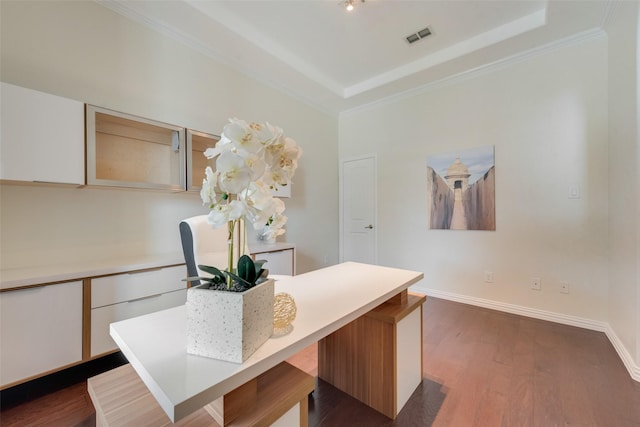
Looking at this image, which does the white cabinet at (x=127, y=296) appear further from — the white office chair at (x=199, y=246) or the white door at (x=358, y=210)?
the white door at (x=358, y=210)

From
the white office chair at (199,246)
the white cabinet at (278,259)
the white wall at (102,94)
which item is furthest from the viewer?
the white cabinet at (278,259)

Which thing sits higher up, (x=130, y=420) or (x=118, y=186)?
(x=118, y=186)

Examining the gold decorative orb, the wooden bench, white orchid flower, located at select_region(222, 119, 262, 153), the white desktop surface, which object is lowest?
the wooden bench

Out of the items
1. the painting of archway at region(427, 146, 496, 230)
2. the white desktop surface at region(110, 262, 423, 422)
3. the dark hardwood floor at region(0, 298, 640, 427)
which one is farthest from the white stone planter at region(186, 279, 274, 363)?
the painting of archway at region(427, 146, 496, 230)

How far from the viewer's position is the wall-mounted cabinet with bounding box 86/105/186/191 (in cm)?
184

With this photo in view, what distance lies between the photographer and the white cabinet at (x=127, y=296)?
165 cm

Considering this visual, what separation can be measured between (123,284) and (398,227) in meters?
3.11

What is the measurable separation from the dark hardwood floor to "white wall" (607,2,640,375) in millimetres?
321

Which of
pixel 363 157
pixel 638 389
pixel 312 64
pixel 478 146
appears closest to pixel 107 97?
pixel 312 64

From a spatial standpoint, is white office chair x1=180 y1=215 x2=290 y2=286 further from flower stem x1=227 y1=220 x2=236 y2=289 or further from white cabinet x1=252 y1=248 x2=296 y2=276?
white cabinet x1=252 y1=248 x2=296 y2=276

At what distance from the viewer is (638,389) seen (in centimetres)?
161

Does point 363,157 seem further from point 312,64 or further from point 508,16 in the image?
point 508,16

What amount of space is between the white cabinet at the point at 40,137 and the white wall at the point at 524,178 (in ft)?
11.0

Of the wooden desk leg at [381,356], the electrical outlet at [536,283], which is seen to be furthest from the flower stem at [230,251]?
the electrical outlet at [536,283]
